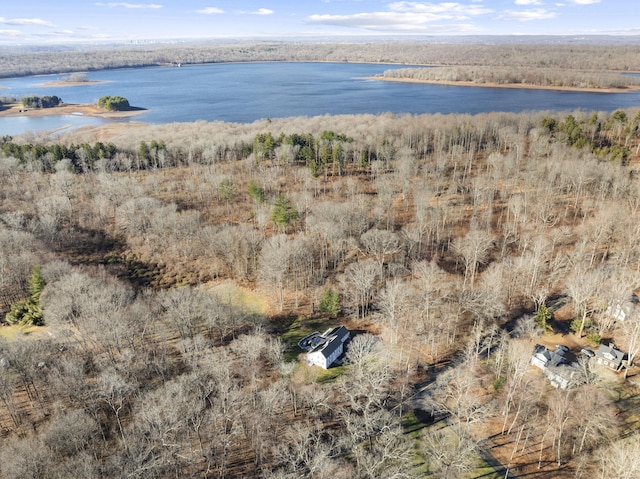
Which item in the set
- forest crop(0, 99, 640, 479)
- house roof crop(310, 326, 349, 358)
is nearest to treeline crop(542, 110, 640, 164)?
forest crop(0, 99, 640, 479)

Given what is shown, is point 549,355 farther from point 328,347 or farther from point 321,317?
point 321,317

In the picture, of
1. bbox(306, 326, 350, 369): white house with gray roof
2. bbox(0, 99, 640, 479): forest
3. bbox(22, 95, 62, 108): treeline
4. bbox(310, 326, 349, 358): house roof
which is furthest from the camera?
bbox(22, 95, 62, 108): treeline

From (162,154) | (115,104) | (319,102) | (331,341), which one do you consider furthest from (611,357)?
(115,104)

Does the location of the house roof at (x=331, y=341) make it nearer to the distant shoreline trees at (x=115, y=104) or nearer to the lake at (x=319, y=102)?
the lake at (x=319, y=102)

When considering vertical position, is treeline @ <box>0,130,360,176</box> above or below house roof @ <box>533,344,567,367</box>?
above

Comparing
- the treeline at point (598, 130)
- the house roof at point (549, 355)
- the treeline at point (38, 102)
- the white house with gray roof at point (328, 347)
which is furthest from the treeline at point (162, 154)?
the treeline at point (38, 102)

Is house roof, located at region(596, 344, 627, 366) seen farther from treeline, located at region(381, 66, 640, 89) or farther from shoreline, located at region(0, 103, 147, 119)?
treeline, located at region(381, 66, 640, 89)
